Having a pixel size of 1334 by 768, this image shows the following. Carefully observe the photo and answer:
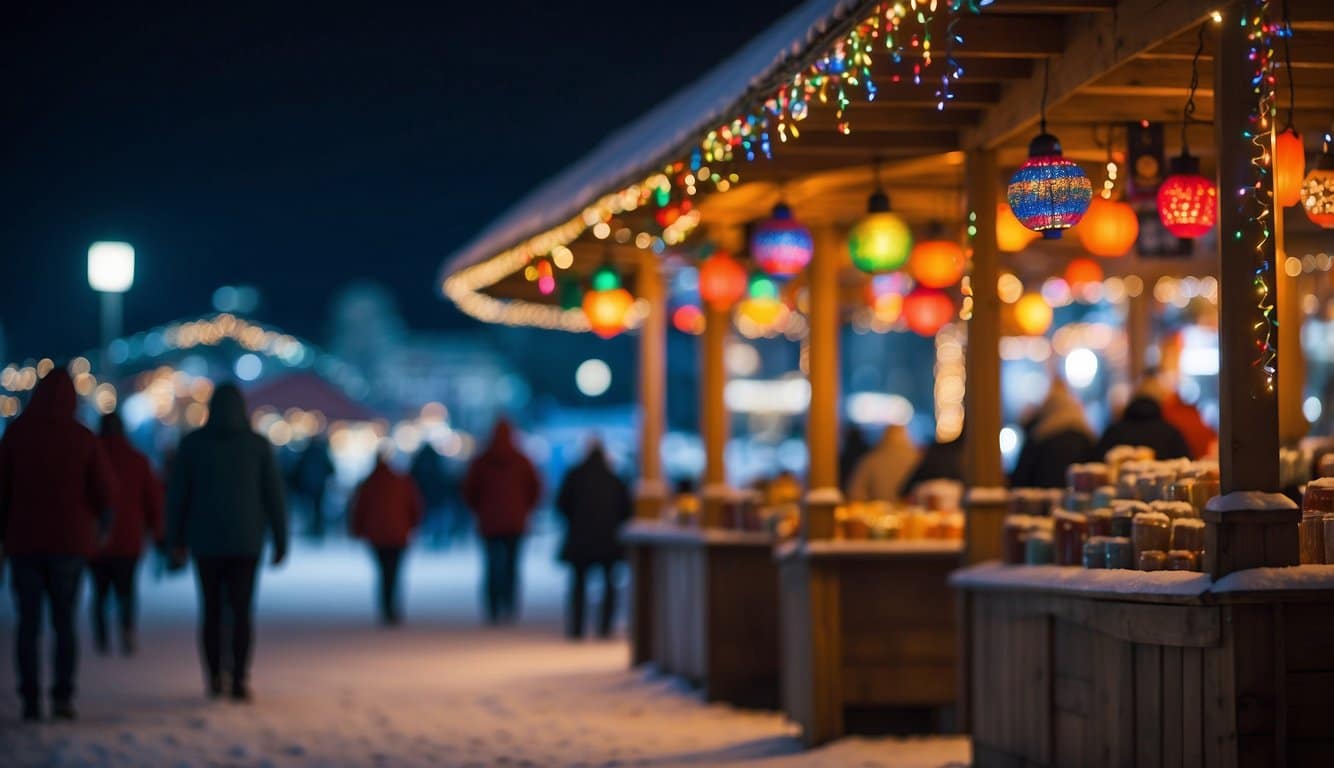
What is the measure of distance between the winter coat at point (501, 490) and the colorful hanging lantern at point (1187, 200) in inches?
405

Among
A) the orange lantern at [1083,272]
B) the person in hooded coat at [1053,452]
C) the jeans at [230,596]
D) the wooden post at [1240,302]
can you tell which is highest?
the orange lantern at [1083,272]

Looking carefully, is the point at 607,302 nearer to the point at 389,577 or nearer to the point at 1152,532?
the point at 389,577

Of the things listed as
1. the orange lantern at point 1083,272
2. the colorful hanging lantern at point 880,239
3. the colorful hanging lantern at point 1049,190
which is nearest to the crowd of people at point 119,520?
the colorful hanging lantern at point 880,239

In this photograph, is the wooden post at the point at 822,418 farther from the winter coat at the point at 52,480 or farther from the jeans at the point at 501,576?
the jeans at the point at 501,576

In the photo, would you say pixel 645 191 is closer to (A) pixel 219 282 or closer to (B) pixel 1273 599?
(B) pixel 1273 599

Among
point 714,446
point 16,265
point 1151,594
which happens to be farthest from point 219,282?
point 1151,594

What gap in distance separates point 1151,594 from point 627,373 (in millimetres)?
71784

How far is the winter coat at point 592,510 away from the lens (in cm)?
1675

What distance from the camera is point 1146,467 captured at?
853 centimetres

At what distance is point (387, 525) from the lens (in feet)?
60.0

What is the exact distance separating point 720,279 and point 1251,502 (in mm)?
6405

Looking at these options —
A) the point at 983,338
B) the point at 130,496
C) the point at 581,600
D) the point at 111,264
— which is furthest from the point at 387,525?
the point at 983,338

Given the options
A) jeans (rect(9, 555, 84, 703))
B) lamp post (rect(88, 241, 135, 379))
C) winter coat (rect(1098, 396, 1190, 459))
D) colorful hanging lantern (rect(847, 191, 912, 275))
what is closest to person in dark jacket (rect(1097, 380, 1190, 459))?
winter coat (rect(1098, 396, 1190, 459))

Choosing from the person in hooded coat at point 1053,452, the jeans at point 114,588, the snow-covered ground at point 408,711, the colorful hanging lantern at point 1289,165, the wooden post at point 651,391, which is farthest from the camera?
the wooden post at point 651,391
